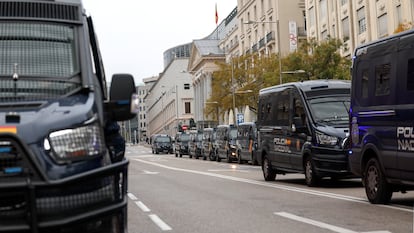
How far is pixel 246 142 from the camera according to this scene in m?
33.7

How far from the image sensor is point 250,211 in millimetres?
11055

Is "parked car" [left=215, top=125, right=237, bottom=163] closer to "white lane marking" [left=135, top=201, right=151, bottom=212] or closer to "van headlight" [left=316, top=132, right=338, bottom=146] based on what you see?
"van headlight" [left=316, top=132, right=338, bottom=146]

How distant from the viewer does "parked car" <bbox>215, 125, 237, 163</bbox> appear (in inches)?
1457

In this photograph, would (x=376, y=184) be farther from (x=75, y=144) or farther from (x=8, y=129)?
(x=8, y=129)

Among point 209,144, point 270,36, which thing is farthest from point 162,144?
point 209,144

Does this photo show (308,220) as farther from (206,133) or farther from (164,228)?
(206,133)

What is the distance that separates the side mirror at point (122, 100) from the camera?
5184mm

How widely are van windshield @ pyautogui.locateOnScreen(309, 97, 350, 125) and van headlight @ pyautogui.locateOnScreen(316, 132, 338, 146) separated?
1.76 ft

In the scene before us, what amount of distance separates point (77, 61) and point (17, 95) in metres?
0.63

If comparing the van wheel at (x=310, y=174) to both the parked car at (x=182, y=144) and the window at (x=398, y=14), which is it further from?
the parked car at (x=182, y=144)

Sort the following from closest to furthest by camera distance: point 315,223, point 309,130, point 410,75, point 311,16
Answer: point 315,223
point 410,75
point 309,130
point 311,16

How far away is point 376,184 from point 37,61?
779 cm

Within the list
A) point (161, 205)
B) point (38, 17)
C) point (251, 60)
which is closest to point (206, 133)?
point (251, 60)

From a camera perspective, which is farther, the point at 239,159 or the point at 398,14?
the point at 398,14
